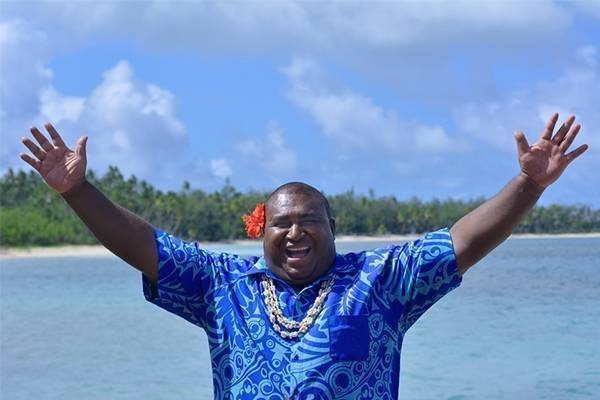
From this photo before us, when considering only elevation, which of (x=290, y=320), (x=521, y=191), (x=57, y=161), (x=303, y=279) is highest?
(x=57, y=161)

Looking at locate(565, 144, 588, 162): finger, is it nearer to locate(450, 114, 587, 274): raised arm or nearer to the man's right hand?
locate(450, 114, 587, 274): raised arm

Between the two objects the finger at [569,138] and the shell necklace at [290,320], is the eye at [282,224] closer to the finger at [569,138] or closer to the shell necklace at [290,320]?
the shell necklace at [290,320]

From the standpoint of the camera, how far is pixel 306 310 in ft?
8.43

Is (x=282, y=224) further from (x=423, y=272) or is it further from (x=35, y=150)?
(x=35, y=150)

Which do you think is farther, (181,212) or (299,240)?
(181,212)

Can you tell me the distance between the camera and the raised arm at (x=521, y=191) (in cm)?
259

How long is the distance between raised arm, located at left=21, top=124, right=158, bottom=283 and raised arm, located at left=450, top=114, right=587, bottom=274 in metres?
0.84

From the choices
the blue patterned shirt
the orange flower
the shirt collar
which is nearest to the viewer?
the blue patterned shirt

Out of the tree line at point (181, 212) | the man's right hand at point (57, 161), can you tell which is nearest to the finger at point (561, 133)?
the man's right hand at point (57, 161)

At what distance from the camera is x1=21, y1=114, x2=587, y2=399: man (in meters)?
2.52

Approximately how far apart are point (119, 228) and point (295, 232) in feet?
1.59

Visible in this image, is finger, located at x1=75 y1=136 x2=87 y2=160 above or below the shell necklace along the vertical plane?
above

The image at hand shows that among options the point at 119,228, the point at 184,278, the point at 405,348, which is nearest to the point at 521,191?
the point at 184,278

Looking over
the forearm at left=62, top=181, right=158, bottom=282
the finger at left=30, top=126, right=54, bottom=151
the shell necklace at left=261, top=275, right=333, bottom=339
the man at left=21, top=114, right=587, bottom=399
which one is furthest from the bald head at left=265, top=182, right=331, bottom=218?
the finger at left=30, top=126, right=54, bottom=151
